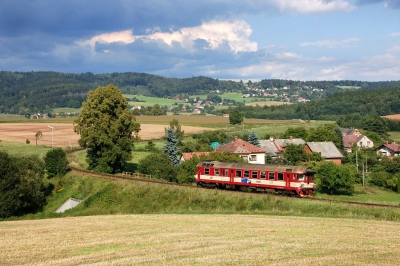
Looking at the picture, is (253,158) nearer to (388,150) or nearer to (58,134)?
(388,150)

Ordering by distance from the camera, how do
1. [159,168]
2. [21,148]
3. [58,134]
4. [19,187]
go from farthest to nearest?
[58,134], [21,148], [159,168], [19,187]

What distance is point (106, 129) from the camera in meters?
59.9

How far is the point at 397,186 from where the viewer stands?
66.1 meters

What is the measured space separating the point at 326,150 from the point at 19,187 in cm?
5724

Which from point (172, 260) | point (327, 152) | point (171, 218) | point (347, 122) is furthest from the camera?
point (347, 122)

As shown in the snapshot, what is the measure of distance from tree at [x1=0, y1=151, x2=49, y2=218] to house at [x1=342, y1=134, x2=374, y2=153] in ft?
253

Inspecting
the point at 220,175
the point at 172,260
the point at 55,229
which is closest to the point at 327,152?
the point at 220,175

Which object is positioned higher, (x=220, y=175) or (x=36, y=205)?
(x=220, y=175)

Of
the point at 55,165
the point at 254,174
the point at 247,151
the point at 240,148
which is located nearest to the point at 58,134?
the point at 240,148

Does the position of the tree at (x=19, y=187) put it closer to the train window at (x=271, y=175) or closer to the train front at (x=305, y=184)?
the train window at (x=271, y=175)

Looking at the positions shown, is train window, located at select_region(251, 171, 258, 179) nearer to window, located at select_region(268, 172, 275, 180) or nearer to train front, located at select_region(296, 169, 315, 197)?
window, located at select_region(268, 172, 275, 180)

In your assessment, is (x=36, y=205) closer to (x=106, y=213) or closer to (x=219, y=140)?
(x=106, y=213)

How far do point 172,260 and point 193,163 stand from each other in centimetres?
4021

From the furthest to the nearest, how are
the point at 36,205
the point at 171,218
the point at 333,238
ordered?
the point at 36,205
the point at 171,218
the point at 333,238
